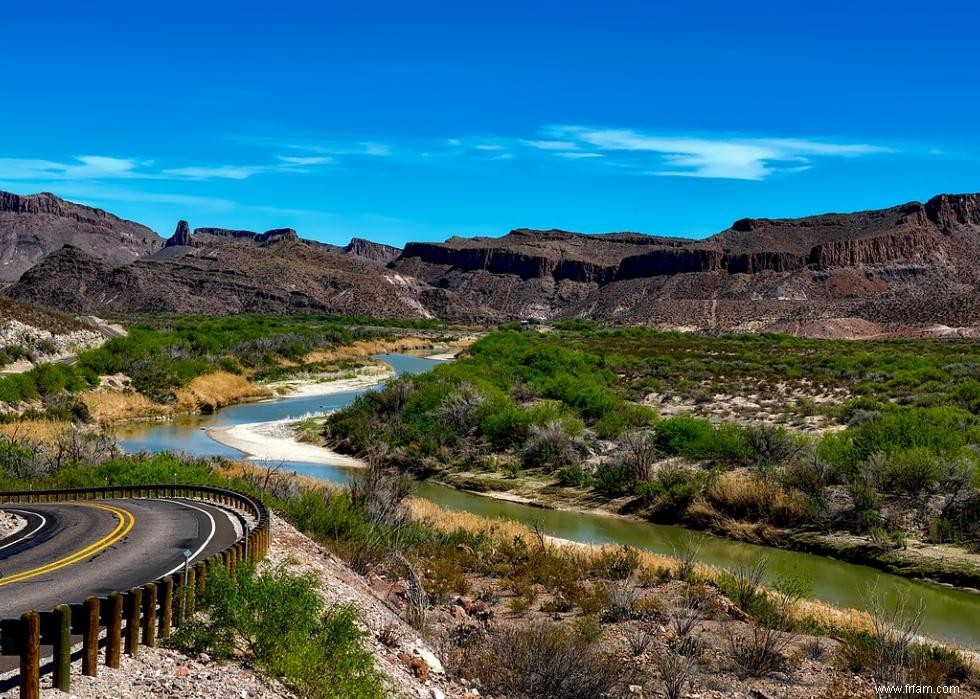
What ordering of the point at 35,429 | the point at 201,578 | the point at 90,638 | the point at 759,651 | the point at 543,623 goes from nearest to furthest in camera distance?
1. the point at 90,638
2. the point at 201,578
3. the point at 759,651
4. the point at 543,623
5. the point at 35,429

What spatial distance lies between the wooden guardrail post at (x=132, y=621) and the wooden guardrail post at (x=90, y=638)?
620 millimetres

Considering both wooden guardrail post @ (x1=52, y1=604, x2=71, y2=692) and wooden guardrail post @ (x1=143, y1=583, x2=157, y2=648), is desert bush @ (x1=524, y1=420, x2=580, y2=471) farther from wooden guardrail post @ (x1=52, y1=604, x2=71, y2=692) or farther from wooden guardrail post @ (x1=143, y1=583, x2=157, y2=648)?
wooden guardrail post @ (x1=52, y1=604, x2=71, y2=692)

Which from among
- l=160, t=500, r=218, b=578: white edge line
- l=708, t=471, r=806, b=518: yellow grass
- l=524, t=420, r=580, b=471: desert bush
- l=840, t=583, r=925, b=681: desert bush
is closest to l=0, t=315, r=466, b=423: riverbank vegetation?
l=524, t=420, r=580, b=471: desert bush

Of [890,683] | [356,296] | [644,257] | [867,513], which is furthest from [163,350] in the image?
[644,257]

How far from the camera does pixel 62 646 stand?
6.32 metres

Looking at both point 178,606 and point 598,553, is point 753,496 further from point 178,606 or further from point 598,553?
point 178,606

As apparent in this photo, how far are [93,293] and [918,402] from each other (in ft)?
448

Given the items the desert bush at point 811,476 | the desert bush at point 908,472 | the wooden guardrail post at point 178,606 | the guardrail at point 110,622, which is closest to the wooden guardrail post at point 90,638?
the guardrail at point 110,622

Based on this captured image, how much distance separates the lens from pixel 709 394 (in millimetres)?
42594

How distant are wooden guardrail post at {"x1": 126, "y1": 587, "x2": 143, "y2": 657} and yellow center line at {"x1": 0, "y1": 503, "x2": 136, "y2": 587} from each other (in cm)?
307

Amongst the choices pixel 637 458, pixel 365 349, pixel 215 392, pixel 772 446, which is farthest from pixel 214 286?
pixel 772 446

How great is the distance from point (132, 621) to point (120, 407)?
37.2 m

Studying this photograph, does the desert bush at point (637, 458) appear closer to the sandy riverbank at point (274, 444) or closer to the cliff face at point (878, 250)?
the sandy riverbank at point (274, 444)

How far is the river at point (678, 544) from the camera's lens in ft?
53.1
